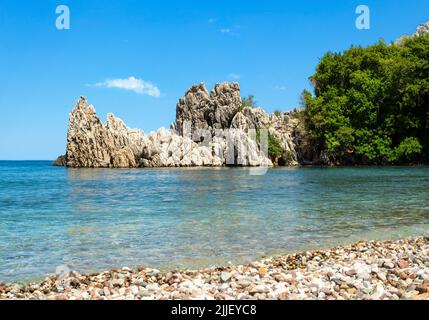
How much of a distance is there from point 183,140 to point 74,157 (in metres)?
23.9

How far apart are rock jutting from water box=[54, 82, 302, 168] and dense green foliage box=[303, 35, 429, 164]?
13.1 meters

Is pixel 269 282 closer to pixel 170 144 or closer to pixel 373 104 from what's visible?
pixel 373 104

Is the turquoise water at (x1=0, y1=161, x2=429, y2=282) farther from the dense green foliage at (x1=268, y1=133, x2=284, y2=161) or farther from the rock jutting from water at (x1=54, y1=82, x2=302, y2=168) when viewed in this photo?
the rock jutting from water at (x1=54, y1=82, x2=302, y2=168)

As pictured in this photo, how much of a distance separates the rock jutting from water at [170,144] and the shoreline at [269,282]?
7521 cm

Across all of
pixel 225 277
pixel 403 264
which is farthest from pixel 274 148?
pixel 225 277

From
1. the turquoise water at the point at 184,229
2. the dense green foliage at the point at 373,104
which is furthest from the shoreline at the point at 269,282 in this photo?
the dense green foliage at the point at 373,104

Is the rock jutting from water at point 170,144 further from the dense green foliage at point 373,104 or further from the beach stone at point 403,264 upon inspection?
the beach stone at point 403,264

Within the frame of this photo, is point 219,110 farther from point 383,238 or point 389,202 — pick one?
point 383,238

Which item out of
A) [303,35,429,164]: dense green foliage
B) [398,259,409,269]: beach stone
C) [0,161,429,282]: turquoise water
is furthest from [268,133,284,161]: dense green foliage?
[398,259,409,269]: beach stone

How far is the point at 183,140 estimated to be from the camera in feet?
309

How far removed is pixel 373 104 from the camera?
68.6m

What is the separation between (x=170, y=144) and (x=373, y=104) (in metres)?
41.5

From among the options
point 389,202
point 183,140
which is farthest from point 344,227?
point 183,140
